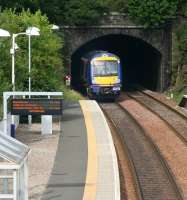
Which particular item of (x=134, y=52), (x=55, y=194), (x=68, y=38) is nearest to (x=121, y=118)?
(x=68, y=38)

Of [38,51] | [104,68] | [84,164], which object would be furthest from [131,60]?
[84,164]

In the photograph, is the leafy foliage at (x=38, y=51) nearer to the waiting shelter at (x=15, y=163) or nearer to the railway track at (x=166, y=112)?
the railway track at (x=166, y=112)

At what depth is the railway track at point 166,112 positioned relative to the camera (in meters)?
32.9

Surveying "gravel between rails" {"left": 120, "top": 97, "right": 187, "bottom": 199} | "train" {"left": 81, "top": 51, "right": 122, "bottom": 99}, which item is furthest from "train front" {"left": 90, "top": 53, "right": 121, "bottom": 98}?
"gravel between rails" {"left": 120, "top": 97, "right": 187, "bottom": 199}

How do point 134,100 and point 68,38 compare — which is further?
point 68,38

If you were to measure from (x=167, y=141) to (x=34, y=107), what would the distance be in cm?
793

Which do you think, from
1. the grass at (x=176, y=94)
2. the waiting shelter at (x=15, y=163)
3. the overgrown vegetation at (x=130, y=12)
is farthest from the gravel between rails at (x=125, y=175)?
the overgrown vegetation at (x=130, y=12)

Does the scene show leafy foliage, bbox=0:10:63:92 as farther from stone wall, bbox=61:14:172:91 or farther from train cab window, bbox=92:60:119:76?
stone wall, bbox=61:14:172:91

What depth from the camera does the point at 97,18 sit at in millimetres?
52406

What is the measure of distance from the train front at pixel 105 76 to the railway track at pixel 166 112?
180cm

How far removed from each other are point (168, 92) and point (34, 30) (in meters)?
23.7

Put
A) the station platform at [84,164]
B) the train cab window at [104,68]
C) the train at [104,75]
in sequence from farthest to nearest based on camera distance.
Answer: the train cab window at [104,68], the train at [104,75], the station platform at [84,164]

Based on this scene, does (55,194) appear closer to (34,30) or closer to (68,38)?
(34,30)

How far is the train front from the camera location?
47.0 metres
